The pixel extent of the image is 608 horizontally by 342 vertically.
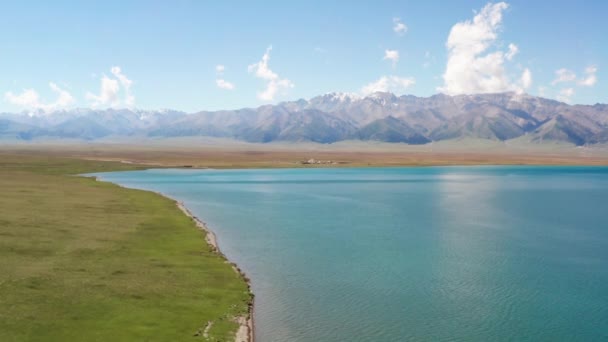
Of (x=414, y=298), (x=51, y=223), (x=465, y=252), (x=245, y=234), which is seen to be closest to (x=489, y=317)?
(x=414, y=298)

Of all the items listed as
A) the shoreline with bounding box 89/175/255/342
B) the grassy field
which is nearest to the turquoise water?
the shoreline with bounding box 89/175/255/342

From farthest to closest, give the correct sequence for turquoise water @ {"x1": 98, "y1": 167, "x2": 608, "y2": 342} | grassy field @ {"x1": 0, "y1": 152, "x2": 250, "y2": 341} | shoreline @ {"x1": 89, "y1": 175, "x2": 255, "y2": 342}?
turquoise water @ {"x1": 98, "y1": 167, "x2": 608, "y2": 342} → shoreline @ {"x1": 89, "y1": 175, "x2": 255, "y2": 342} → grassy field @ {"x1": 0, "y1": 152, "x2": 250, "y2": 341}

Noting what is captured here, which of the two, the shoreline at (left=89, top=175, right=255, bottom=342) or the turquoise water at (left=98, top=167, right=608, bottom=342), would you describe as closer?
the shoreline at (left=89, top=175, right=255, bottom=342)

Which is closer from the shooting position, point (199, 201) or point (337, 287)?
point (337, 287)

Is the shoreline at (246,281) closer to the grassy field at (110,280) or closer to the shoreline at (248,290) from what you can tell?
the shoreline at (248,290)

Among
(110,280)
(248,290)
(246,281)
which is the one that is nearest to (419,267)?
(246,281)

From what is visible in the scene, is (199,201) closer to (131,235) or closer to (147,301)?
(131,235)

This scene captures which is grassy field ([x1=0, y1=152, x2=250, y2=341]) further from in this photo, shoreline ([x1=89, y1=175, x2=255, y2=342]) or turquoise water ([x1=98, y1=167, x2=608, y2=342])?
turquoise water ([x1=98, y1=167, x2=608, y2=342])

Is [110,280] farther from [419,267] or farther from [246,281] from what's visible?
[419,267]
